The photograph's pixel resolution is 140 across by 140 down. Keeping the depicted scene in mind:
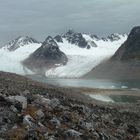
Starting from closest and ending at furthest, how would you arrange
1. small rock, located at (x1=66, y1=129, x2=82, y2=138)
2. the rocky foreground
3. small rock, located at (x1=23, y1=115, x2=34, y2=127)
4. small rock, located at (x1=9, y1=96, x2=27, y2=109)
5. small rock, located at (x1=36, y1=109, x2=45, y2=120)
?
the rocky foreground < small rock, located at (x1=23, y1=115, x2=34, y2=127) < small rock, located at (x1=66, y1=129, x2=82, y2=138) < small rock, located at (x1=36, y1=109, x2=45, y2=120) < small rock, located at (x1=9, y1=96, x2=27, y2=109)

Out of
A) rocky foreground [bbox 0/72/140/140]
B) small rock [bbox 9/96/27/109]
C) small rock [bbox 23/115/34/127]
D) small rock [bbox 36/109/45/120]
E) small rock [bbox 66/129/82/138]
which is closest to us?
rocky foreground [bbox 0/72/140/140]

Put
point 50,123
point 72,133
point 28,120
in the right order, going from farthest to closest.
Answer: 1. point 50,123
2. point 72,133
3. point 28,120

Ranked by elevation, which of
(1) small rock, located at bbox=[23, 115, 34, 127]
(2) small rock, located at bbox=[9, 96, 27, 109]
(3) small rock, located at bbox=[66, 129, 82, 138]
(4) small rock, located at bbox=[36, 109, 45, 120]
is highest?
(2) small rock, located at bbox=[9, 96, 27, 109]

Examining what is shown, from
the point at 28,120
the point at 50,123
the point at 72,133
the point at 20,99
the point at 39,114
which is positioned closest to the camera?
the point at 28,120

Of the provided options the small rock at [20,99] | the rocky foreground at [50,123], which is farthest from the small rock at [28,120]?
the small rock at [20,99]

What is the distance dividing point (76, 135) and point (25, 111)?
251cm

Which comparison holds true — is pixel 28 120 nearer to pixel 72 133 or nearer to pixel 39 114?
pixel 39 114

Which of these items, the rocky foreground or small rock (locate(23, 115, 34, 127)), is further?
small rock (locate(23, 115, 34, 127))

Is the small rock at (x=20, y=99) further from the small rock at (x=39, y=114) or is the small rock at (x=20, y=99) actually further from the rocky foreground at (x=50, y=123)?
the small rock at (x=39, y=114)

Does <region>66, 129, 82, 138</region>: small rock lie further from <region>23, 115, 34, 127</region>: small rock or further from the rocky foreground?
<region>23, 115, 34, 127</region>: small rock

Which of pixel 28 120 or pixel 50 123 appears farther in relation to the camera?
pixel 50 123

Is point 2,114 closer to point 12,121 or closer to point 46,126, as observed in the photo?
point 12,121

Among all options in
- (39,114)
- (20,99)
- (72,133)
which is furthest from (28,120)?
(20,99)

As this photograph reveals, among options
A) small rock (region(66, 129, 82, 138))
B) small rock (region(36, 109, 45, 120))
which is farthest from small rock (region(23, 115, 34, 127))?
small rock (region(66, 129, 82, 138))
